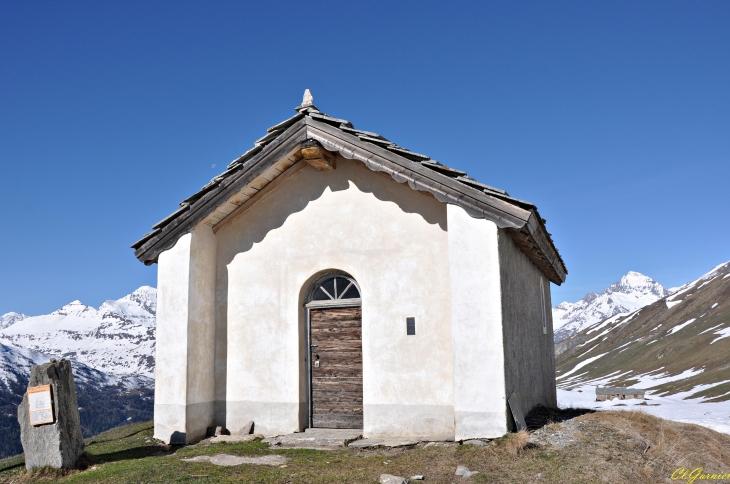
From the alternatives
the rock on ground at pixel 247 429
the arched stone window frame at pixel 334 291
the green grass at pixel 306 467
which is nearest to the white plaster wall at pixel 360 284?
the rock on ground at pixel 247 429

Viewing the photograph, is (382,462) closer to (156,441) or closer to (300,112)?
(156,441)

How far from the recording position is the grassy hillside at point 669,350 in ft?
184

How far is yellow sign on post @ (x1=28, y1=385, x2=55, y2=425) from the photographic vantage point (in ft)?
30.6

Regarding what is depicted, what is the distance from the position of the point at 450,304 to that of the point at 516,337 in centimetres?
168

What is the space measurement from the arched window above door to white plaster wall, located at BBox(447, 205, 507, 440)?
2313 mm

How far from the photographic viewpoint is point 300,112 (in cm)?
1185

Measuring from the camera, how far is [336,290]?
12109mm

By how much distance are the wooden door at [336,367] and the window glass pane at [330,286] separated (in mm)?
327

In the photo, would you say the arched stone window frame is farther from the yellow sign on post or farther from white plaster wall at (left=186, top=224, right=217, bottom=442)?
the yellow sign on post

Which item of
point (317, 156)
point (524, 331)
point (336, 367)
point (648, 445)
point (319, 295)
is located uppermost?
point (317, 156)

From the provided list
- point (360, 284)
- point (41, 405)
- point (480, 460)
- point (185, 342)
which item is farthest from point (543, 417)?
point (41, 405)

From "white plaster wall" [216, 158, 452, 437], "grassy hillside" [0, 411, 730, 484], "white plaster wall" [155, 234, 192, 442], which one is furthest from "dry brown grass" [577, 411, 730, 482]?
"white plaster wall" [155, 234, 192, 442]

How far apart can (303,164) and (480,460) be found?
644 cm

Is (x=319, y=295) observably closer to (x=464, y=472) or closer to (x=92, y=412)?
(x=464, y=472)
